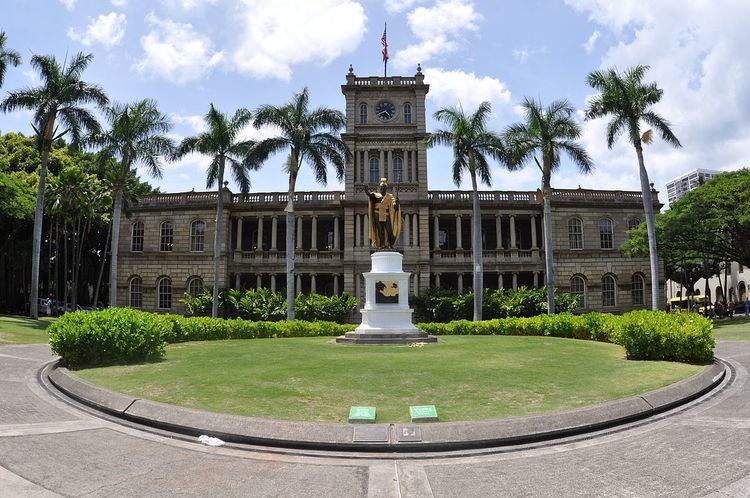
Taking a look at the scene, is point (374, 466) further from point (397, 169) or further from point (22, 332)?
point (397, 169)

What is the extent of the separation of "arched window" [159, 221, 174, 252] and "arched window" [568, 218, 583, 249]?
30.1 m

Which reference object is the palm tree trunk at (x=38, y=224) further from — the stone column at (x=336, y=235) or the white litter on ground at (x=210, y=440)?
the white litter on ground at (x=210, y=440)

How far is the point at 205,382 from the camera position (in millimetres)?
9531

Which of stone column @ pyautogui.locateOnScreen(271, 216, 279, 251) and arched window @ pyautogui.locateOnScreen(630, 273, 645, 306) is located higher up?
stone column @ pyautogui.locateOnScreen(271, 216, 279, 251)

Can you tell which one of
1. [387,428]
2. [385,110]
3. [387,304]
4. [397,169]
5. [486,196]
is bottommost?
[387,428]

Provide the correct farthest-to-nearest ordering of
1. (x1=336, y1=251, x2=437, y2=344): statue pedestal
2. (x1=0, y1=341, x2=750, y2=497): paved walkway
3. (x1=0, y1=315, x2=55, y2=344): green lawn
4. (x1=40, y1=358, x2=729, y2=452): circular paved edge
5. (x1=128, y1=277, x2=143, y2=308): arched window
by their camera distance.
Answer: (x1=128, y1=277, x2=143, y2=308): arched window, (x1=0, y1=315, x2=55, y2=344): green lawn, (x1=336, y1=251, x2=437, y2=344): statue pedestal, (x1=40, y1=358, x2=729, y2=452): circular paved edge, (x1=0, y1=341, x2=750, y2=497): paved walkway

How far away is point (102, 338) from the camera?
1154 centimetres

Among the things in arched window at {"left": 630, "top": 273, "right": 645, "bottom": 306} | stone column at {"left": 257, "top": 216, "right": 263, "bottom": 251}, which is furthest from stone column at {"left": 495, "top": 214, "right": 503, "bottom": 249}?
stone column at {"left": 257, "top": 216, "right": 263, "bottom": 251}

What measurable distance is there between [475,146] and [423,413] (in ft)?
75.1

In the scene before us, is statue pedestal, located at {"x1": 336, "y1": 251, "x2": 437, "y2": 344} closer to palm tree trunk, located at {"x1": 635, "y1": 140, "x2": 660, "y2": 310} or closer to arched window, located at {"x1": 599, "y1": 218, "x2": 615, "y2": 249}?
palm tree trunk, located at {"x1": 635, "y1": 140, "x2": 660, "y2": 310}

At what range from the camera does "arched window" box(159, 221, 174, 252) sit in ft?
128

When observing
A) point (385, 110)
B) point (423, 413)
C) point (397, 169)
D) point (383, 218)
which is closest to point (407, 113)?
point (385, 110)

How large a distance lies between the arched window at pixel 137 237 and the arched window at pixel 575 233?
32727mm

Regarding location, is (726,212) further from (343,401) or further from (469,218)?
(343,401)
